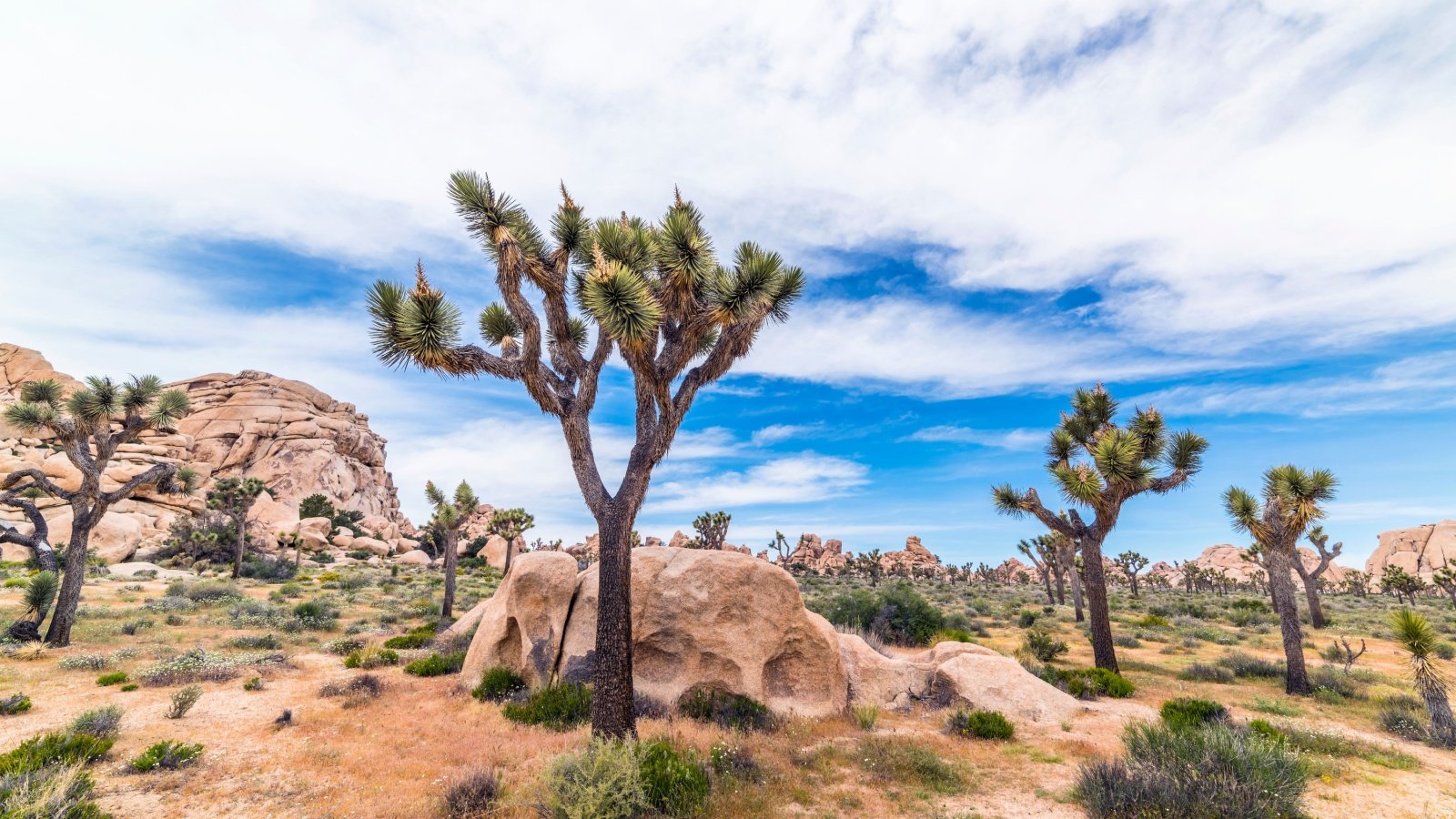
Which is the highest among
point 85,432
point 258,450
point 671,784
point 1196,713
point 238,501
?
point 258,450

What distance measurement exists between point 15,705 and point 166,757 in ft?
19.4

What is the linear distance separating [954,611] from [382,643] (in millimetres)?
26686

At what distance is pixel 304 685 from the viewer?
13.5 meters

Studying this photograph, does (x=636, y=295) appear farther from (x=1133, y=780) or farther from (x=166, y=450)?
(x=166, y=450)

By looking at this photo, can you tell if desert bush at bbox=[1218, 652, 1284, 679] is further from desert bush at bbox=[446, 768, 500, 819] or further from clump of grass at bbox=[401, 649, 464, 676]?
clump of grass at bbox=[401, 649, 464, 676]

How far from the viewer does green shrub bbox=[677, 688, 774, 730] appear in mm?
11164

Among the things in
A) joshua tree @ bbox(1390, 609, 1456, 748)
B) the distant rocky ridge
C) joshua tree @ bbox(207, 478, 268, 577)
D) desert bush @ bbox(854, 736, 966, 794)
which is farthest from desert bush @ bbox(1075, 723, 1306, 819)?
the distant rocky ridge

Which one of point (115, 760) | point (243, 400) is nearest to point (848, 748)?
point (115, 760)

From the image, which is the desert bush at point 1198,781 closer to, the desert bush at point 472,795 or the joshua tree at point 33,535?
the desert bush at point 472,795

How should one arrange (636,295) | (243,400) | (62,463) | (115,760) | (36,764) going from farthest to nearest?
(243,400) → (62,463) → (636,295) → (115,760) → (36,764)

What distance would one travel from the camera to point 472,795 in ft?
23.4

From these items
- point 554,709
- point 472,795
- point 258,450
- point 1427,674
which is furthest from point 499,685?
point 258,450

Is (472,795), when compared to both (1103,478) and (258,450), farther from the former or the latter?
(258,450)

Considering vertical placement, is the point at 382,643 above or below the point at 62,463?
below
